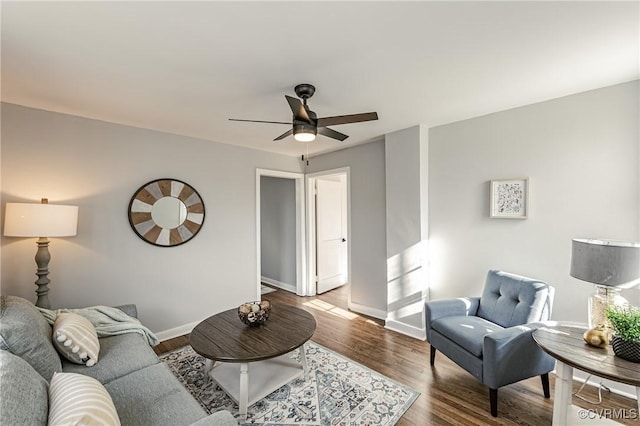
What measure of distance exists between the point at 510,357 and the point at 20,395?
2.61 metres

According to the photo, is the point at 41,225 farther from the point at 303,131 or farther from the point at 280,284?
the point at 280,284

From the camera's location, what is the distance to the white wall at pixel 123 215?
7.97 feet

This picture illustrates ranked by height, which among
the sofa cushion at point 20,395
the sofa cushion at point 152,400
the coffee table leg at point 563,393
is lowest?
the coffee table leg at point 563,393

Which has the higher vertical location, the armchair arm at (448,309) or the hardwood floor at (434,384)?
the armchair arm at (448,309)

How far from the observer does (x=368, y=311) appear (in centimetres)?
388

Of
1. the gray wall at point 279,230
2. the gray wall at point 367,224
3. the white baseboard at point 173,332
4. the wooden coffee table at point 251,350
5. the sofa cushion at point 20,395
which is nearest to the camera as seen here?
the sofa cushion at point 20,395

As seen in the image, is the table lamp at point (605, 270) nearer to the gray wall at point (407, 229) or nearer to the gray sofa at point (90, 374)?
the gray wall at point (407, 229)

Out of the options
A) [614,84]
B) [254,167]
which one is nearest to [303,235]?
[254,167]

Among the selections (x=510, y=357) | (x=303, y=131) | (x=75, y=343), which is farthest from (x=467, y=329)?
(x=75, y=343)

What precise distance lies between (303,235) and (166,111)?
2798mm

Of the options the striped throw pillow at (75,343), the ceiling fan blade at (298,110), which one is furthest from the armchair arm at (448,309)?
the striped throw pillow at (75,343)

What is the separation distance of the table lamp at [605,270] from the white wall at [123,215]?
11.6ft

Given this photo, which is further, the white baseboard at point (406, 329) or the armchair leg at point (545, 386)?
the white baseboard at point (406, 329)

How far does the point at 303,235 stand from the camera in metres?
4.73
